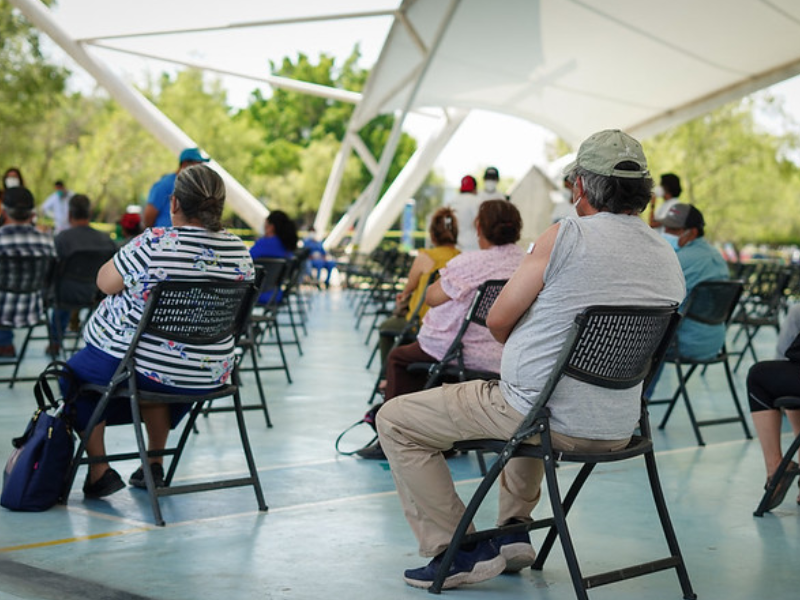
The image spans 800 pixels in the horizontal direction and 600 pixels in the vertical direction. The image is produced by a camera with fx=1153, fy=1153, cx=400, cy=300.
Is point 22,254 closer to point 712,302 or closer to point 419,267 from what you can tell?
point 419,267

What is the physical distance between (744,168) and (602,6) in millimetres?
27656

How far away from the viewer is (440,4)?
18.0 m

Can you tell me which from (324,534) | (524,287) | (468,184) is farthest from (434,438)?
(468,184)

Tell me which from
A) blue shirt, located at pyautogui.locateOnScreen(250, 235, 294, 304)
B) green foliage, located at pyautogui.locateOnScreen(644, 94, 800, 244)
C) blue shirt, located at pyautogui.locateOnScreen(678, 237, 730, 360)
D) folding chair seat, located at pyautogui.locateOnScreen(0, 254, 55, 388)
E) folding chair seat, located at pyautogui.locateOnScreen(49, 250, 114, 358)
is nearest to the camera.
Answer: blue shirt, located at pyautogui.locateOnScreen(678, 237, 730, 360)

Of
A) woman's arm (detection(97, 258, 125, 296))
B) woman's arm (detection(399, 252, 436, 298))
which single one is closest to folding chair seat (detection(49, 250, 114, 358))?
woman's arm (detection(399, 252, 436, 298))

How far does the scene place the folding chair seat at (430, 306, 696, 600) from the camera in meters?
3.30

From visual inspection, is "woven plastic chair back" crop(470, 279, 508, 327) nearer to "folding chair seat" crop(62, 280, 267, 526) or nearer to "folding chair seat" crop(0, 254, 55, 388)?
"folding chair seat" crop(62, 280, 267, 526)

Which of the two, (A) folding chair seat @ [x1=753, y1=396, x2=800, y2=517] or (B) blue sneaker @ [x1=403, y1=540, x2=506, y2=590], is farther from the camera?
(A) folding chair seat @ [x1=753, y1=396, x2=800, y2=517]

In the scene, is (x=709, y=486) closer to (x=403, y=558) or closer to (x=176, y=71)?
(x=403, y=558)

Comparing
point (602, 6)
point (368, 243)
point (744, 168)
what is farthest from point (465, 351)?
point (744, 168)

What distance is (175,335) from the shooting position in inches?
175

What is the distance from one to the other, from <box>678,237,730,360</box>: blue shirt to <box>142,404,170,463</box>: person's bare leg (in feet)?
10.7

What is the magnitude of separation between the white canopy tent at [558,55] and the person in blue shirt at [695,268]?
9597mm

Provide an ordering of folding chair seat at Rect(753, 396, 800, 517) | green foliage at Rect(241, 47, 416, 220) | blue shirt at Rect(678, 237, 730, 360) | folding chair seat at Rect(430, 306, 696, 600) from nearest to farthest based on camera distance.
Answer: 1. folding chair seat at Rect(430, 306, 696, 600)
2. folding chair seat at Rect(753, 396, 800, 517)
3. blue shirt at Rect(678, 237, 730, 360)
4. green foliage at Rect(241, 47, 416, 220)
